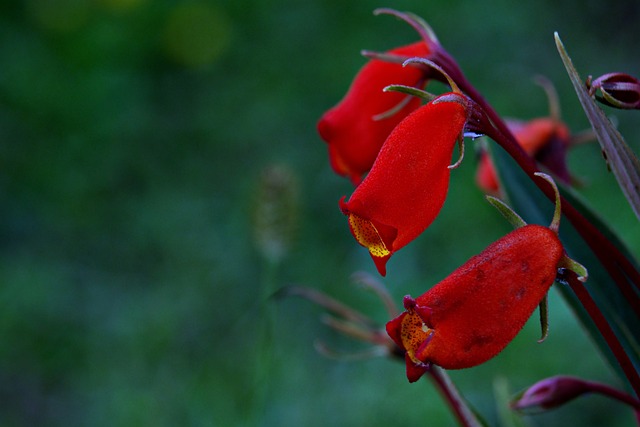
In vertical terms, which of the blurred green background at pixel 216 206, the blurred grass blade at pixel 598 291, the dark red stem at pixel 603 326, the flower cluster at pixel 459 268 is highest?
the flower cluster at pixel 459 268

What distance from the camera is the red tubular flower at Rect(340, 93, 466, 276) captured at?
0.61 metres

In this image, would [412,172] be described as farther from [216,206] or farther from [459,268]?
[216,206]

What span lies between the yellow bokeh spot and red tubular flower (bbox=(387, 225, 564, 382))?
0.21 ft

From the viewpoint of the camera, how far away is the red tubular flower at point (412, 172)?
61cm

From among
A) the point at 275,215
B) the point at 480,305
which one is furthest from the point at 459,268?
the point at 275,215

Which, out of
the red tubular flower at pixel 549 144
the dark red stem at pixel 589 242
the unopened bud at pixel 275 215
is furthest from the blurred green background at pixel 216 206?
the dark red stem at pixel 589 242

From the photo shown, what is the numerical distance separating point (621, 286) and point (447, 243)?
1.79 meters

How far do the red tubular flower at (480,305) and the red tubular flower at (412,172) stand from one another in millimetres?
49

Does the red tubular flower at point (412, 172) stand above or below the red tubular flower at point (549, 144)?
above

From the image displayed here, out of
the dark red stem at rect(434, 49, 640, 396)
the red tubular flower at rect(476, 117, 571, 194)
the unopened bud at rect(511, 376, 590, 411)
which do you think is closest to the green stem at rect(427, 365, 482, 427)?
the unopened bud at rect(511, 376, 590, 411)

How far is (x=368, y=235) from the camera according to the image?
652 millimetres

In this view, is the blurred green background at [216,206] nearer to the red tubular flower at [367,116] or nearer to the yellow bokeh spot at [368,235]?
the red tubular flower at [367,116]

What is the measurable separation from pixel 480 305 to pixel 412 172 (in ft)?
0.33

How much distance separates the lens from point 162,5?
3318 mm
